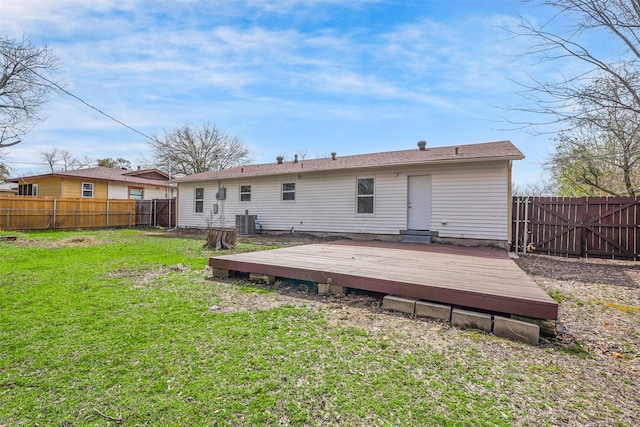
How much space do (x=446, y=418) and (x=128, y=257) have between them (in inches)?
286

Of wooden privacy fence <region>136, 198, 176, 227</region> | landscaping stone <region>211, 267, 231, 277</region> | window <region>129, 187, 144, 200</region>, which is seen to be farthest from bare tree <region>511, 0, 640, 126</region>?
window <region>129, 187, 144, 200</region>

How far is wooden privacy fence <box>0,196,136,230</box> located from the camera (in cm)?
1298

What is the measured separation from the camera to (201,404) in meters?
1.74

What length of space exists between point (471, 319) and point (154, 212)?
19.0 metres

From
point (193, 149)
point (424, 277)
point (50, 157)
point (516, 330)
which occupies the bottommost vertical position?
point (516, 330)

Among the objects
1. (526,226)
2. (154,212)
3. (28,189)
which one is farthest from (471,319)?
(28,189)

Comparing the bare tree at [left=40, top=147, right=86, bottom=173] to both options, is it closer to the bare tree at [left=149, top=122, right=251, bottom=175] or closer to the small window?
the bare tree at [left=149, top=122, right=251, bottom=175]

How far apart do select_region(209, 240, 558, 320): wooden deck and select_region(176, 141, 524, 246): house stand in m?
3.89

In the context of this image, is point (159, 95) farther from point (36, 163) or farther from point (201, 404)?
point (36, 163)

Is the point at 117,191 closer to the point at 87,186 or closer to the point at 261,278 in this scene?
the point at 87,186

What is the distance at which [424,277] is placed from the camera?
3709mm

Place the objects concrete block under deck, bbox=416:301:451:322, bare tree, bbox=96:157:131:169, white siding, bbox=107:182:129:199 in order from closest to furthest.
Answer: concrete block under deck, bbox=416:301:451:322 < white siding, bbox=107:182:129:199 < bare tree, bbox=96:157:131:169

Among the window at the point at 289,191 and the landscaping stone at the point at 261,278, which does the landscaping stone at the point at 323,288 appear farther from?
the window at the point at 289,191

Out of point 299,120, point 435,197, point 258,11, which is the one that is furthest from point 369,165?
point 299,120
